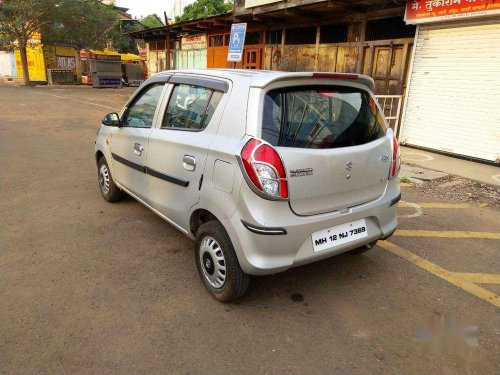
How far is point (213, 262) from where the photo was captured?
292cm

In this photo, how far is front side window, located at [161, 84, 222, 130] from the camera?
3004 millimetres

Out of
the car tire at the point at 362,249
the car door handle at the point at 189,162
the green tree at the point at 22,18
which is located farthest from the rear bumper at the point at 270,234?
the green tree at the point at 22,18

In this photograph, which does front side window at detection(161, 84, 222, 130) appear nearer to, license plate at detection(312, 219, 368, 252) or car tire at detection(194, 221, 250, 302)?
car tire at detection(194, 221, 250, 302)

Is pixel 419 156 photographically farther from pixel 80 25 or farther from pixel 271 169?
pixel 80 25

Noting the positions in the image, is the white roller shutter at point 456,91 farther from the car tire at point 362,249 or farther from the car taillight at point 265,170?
the car taillight at point 265,170

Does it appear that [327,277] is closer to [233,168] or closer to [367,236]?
[367,236]

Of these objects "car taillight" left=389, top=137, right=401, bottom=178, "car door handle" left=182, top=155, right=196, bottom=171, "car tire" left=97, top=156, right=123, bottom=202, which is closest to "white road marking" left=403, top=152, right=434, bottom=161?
"car taillight" left=389, top=137, right=401, bottom=178

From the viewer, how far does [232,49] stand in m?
9.18

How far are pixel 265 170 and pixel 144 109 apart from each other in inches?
76.1

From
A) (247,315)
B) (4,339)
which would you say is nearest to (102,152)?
(4,339)

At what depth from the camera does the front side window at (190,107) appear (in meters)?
3.00

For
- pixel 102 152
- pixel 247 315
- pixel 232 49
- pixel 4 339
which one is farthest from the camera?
pixel 232 49

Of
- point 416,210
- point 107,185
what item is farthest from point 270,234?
point 416,210

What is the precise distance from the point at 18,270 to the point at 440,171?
261 inches
